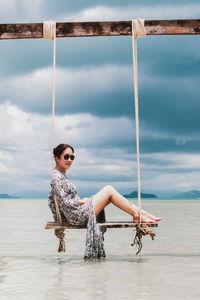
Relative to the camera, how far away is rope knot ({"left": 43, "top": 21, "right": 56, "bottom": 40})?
7.13 metres

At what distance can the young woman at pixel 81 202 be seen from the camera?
6.79 metres

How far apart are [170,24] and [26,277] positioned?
13.2 feet

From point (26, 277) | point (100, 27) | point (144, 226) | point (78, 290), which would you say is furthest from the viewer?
point (100, 27)

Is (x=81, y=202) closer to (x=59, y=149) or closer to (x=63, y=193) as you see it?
(x=63, y=193)

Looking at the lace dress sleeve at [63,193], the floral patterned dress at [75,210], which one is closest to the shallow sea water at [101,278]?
the floral patterned dress at [75,210]

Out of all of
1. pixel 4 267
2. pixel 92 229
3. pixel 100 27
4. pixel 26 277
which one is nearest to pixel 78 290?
pixel 26 277

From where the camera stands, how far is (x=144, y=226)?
6.59m

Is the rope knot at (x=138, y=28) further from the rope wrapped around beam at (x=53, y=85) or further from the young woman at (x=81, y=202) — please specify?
the young woman at (x=81, y=202)

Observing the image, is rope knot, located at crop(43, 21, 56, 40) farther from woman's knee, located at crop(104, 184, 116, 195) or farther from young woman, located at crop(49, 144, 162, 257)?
woman's knee, located at crop(104, 184, 116, 195)

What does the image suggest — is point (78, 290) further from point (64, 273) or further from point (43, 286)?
point (64, 273)

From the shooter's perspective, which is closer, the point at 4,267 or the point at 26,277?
the point at 26,277

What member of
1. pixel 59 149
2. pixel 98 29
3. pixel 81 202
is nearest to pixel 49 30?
pixel 98 29

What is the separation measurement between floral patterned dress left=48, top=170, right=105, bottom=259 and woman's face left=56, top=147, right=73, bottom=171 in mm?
100

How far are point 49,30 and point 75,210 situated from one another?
2.58 m
